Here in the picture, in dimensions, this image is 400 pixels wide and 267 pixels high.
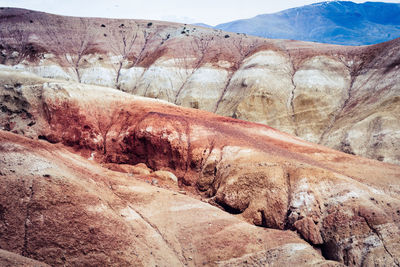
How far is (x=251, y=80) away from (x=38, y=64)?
135ft

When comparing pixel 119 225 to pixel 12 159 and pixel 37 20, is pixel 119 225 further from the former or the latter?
pixel 37 20

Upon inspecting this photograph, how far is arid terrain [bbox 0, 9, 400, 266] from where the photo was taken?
851 centimetres

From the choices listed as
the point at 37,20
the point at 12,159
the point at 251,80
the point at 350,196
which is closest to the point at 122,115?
the point at 12,159

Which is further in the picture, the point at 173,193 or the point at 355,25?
the point at 355,25

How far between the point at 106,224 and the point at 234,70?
42577 millimetres

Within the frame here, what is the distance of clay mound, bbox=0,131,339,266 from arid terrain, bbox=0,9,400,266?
0.14ft

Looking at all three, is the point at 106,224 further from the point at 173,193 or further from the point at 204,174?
the point at 204,174

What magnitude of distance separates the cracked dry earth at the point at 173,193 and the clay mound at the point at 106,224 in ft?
0.13

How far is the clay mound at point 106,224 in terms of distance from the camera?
775cm

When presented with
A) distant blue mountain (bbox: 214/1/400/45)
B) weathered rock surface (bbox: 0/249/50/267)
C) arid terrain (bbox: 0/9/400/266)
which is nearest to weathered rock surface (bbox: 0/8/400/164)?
arid terrain (bbox: 0/9/400/266)

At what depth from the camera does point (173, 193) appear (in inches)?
493

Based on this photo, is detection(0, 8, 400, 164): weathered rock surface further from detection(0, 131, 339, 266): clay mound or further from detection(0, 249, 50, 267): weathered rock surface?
detection(0, 249, 50, 267): weathered rock surface

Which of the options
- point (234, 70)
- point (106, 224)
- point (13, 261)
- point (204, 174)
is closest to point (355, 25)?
point (234, 70)

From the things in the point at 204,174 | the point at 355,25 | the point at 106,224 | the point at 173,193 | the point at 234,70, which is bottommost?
the point at 204,174
